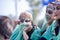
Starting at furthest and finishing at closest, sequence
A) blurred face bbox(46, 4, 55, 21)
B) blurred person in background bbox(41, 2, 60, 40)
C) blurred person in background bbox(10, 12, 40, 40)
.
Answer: blurred person in background bbox(10, 12, 40, 40)
blurred face bbox(46, 4, 55, 21)
blurred person in background bbox(41, 2, 60, 40)

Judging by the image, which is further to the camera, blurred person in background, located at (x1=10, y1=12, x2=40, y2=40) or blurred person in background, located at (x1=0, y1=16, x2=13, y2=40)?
blurred person in background, located at (x1=10, y1=12, x2=40, y2=40)

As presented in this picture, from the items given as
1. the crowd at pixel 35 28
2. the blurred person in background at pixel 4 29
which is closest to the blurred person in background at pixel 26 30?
the crowd at pixel 35 28

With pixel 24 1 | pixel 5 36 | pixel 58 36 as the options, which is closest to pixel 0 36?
pixel 5 36

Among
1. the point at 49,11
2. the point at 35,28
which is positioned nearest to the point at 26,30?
the point at 35,28

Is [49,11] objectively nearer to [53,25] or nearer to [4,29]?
[53,25]

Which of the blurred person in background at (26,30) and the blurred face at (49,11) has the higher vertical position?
the blurred face at (49,11)

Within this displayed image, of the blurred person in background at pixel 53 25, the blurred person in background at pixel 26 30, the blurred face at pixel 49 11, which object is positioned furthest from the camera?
the blurred person in background at pixel 26 30

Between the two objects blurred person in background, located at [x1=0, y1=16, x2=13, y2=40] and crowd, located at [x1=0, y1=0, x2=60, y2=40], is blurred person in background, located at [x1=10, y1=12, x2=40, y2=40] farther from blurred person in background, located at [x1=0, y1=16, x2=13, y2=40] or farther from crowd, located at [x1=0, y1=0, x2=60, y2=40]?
blurred person in background, located at [x1=0, y1=16, x2=13, y2=40]

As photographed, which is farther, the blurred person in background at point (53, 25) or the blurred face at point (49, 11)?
the blurred face at point (49, 11)

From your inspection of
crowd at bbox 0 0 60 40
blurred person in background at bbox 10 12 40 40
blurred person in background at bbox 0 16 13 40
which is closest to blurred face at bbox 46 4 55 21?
crowd at bbox 0 0 60 40

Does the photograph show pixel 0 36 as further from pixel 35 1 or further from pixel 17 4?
pixel 35 1

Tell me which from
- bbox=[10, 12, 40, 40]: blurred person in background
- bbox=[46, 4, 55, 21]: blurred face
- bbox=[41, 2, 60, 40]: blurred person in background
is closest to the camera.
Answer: bbox=[41, 2, 60, 40]: blurred person in background

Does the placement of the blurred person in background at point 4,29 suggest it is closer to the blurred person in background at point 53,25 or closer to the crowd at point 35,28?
the crowd at point 35,28

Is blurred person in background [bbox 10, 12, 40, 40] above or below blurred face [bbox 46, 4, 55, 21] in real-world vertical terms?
below
